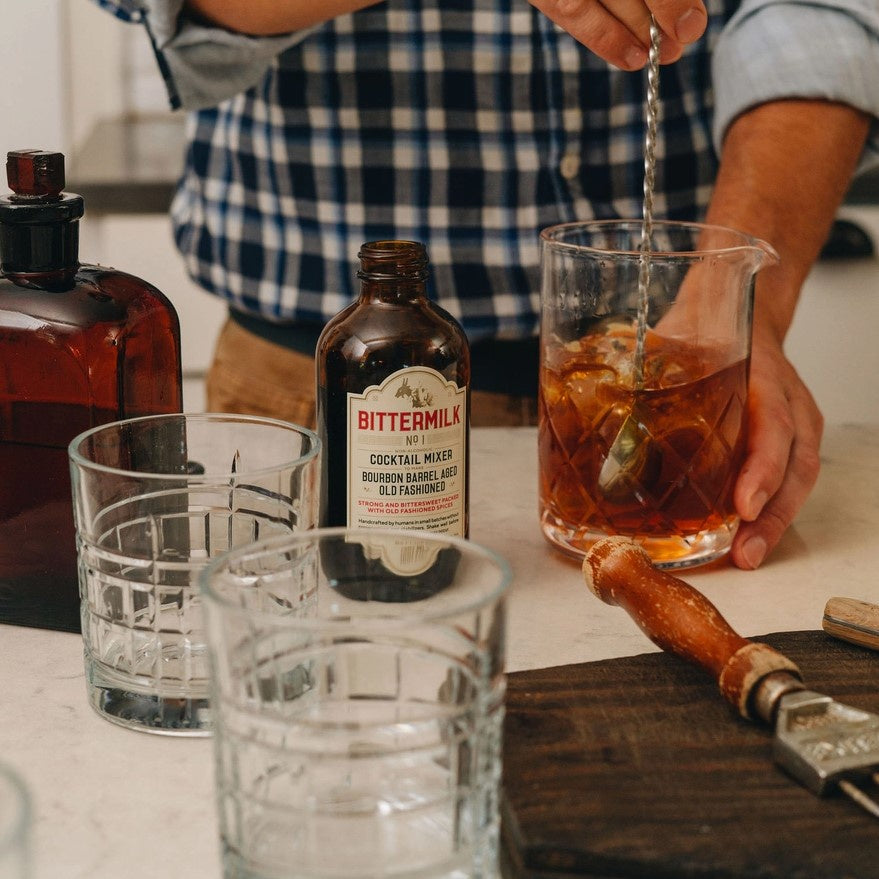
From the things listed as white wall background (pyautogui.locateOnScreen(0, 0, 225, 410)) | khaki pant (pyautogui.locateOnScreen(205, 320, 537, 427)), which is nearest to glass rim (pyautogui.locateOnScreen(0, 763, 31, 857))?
khaki pant (pyautogui.locateOnScreen(205, 320, 537, 427))

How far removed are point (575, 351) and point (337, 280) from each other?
0.51 metres

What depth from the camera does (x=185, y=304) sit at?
2178 millimetres

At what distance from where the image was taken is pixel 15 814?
377 mm

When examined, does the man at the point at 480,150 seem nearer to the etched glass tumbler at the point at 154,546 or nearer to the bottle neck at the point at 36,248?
the bottle neck at the point at 36,248

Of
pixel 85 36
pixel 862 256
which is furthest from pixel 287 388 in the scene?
pixel 85 36

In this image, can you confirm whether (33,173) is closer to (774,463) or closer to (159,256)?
(774,463)

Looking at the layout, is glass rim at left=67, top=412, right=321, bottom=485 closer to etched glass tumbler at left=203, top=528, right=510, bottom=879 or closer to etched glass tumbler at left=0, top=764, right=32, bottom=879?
etched glass tumbler at left=203, top=528, right=510, bottom=879

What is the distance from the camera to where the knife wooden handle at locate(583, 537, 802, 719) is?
0.62 m

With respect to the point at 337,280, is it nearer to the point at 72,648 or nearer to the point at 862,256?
the point at 72,648

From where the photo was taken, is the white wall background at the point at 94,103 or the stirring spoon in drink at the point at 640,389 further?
the white wall background at the point at 94,103

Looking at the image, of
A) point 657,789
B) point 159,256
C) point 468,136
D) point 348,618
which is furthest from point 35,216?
point 159,256

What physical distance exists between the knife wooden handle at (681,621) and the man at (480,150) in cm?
48

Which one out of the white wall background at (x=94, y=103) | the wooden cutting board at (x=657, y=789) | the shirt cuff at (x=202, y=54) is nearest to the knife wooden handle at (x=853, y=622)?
the wooden cutting board at (x=657, y=789)

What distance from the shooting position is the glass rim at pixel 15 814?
371 mm
